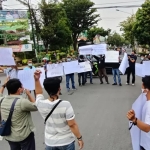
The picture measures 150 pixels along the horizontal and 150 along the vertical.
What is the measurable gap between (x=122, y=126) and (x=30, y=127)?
3.45m

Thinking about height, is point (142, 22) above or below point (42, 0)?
below

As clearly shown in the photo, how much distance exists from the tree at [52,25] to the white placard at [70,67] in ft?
72.0

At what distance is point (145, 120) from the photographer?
2906 mm

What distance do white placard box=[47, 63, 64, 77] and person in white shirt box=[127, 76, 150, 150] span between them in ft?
28.4

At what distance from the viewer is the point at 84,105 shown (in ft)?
30.6

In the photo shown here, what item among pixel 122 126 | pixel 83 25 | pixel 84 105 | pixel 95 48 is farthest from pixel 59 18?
pixel 122 126

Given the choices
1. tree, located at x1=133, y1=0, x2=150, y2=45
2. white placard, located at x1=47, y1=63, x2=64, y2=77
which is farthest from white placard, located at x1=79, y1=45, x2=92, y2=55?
tree, located at x1=133, y1=0, x2=150, y2=45

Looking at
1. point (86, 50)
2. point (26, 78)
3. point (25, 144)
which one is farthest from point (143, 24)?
point (25, 144)

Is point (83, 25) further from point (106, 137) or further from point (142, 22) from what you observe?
point (106, 137)

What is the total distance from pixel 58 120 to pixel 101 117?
15.1 ft

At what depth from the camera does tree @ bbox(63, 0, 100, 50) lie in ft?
176

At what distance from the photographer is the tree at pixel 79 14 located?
176 ft

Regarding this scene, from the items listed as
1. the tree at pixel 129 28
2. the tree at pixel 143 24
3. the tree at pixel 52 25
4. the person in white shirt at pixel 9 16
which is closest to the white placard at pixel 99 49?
the tree at pixel 52 25

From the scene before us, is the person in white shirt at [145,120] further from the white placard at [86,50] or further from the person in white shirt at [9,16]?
the person in white shirt at [9,16]
